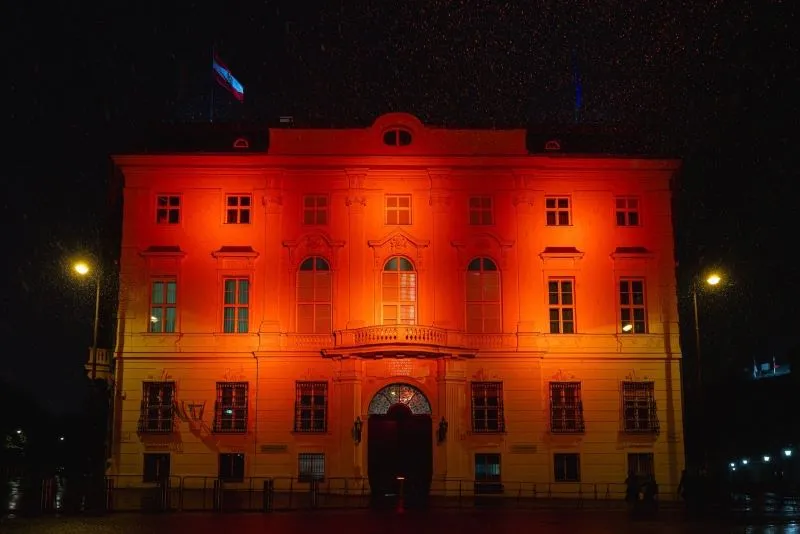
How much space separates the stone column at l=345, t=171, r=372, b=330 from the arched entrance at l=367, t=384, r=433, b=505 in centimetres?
333

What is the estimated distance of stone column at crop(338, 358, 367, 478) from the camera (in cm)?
3791

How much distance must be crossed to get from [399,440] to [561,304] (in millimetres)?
9021

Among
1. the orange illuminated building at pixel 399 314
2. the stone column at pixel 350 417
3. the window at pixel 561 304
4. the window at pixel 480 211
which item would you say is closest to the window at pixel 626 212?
the orange illuminated building at pixel 399 314

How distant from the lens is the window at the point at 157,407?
38.6 meters

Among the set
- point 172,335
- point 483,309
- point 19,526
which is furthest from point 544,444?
point 19,526

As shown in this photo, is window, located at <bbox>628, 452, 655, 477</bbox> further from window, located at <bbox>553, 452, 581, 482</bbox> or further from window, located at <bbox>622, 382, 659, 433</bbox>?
window, located at <bbox>553, 452, 581, 482</bbox>

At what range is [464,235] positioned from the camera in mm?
40375

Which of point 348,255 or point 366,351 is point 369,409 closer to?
point 366,351

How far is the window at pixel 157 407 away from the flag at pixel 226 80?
14942 millimetres

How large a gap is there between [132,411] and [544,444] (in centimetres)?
1707

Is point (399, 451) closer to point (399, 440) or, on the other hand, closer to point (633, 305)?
point (399, 440)

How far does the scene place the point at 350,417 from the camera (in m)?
38.1

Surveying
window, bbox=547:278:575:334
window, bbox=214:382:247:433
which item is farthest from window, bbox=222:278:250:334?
window, bbox=547:278:575:334

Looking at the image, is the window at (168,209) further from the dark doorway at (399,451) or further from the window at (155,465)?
the dark doorway at (399,451)
